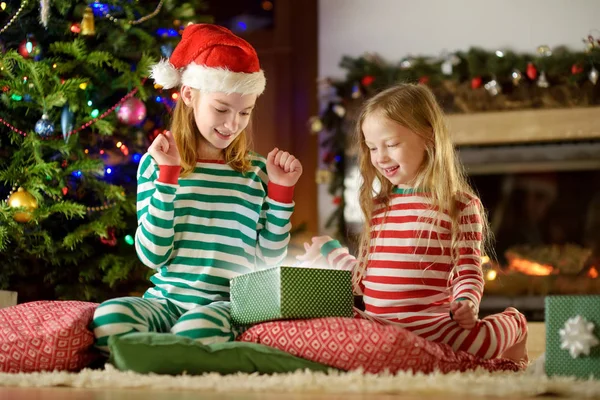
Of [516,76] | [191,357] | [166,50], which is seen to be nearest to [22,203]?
[166,50]

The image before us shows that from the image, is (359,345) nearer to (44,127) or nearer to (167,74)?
(167,74)

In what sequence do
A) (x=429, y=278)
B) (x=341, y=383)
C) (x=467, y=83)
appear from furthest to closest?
1. (x=467, y=83)
2. (x=429, y=278)
3. (x=341, y=383)

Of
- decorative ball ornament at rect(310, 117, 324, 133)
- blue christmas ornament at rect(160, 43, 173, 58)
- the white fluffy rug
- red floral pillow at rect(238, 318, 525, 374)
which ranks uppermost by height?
blue christmas ornament at rect(160, 43, 173, 58)

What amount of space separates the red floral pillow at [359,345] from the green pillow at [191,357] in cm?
3

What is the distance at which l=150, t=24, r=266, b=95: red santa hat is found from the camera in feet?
6.23

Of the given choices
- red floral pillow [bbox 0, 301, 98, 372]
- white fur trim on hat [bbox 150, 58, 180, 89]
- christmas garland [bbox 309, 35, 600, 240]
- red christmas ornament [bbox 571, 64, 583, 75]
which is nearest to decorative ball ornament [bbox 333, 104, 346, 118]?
christmas garland [bbox 309, 35, 600, 240]

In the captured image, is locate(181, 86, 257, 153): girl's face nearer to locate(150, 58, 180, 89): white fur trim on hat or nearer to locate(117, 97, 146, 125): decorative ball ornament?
locate(150, 58, 180, 89): white fur trim on hat

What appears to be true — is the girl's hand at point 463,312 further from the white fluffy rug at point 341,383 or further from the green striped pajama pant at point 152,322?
the green striped pajama pant at point 152,322

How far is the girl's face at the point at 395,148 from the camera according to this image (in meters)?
1.88

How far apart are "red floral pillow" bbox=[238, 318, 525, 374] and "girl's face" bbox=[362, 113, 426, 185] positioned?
0.44 m

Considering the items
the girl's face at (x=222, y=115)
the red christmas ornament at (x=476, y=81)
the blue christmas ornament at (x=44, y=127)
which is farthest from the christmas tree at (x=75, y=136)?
the red christmas ornament at (x=476, y=81)

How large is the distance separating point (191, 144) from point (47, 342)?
564 mm

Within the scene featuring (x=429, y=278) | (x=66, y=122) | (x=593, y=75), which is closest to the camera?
(x=429, y=278)

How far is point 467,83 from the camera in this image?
3.54m
